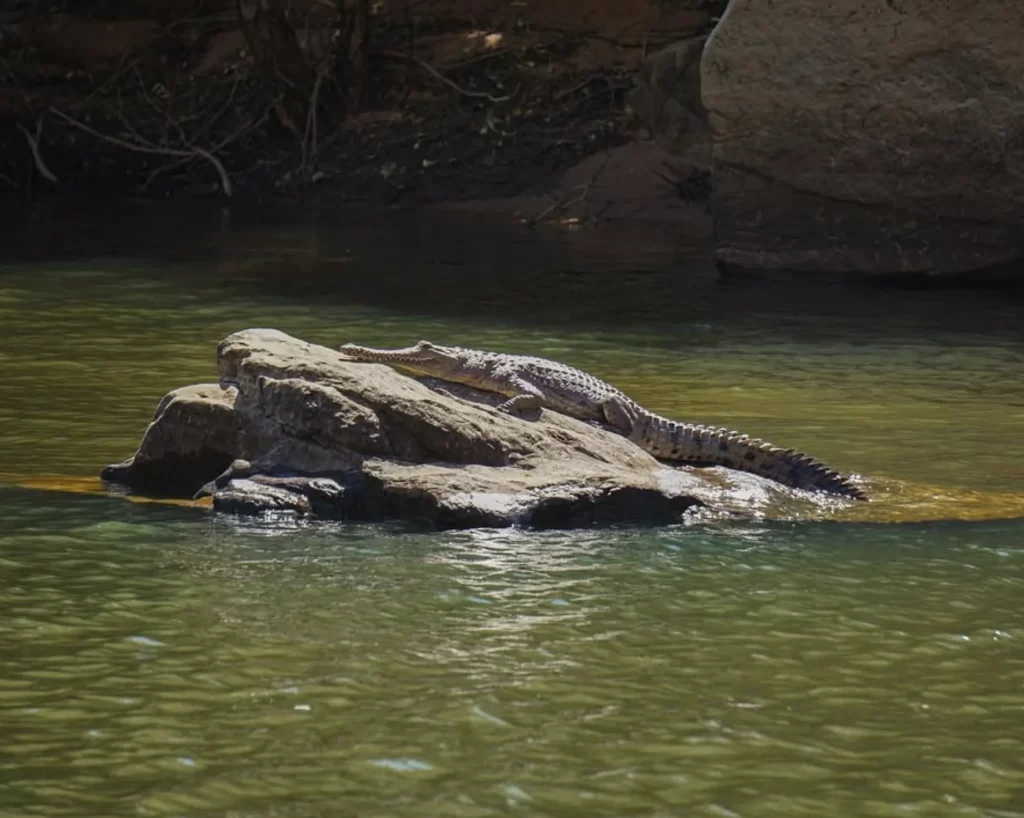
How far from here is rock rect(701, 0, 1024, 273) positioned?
49.6 feet

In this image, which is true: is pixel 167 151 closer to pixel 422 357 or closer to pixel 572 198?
pixel 572 198

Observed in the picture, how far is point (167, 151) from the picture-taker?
72.8 feet

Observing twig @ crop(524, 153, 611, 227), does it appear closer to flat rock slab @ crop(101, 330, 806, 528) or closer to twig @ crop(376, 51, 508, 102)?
twig @ crop(376, 51, 508, 102)

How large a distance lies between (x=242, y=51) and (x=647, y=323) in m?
11.2

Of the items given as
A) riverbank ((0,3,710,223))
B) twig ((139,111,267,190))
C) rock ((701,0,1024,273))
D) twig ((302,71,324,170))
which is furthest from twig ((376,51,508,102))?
rock ((701,0,1024,273))

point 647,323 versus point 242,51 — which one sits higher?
point 242,51

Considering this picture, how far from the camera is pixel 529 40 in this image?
2348 centimetres

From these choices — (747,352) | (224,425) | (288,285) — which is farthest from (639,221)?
(224,425)

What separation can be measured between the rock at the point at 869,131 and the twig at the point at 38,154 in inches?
364

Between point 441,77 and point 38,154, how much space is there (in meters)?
4.39

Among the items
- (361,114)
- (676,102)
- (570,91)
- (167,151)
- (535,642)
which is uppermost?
(570,91)

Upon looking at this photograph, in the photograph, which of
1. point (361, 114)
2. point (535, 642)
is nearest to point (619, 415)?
point (535, 642)

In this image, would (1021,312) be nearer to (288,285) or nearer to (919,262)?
(919,262)

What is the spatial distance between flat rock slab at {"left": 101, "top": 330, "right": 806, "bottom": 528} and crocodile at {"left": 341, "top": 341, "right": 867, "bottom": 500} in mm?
145
